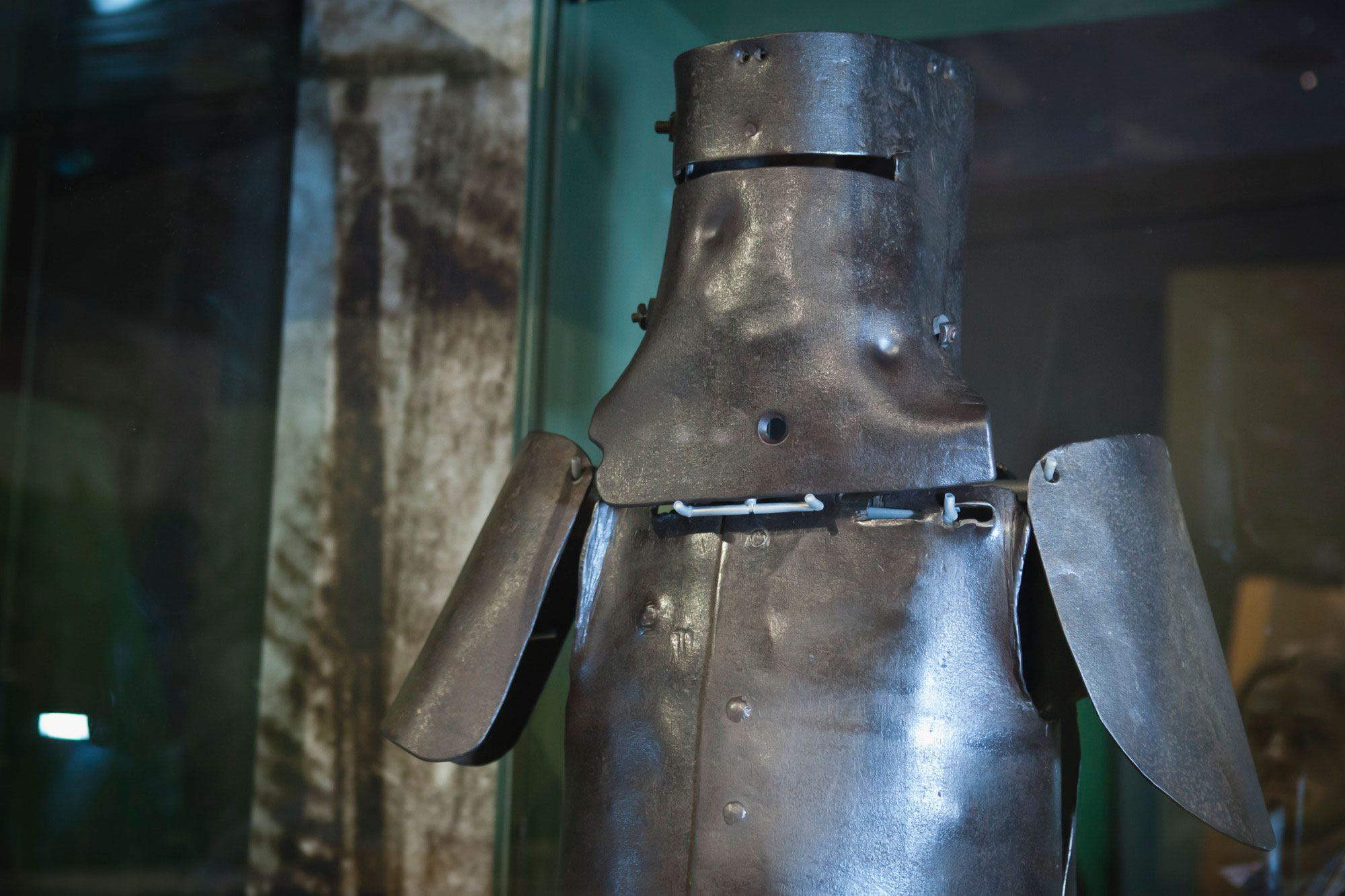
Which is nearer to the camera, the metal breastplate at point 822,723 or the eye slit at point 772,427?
the metal breastplate at point 822,723

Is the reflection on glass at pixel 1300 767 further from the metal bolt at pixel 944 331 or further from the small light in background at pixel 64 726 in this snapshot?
the small light in background at pixel 64 726

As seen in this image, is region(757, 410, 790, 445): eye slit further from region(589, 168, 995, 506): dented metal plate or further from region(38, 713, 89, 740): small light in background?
region(38, 713, 89, 740): small light in background

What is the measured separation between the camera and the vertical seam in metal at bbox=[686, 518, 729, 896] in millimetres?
1258

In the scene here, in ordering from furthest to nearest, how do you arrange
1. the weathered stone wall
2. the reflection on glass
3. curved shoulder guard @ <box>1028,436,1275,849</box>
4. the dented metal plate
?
the weathered stone wall < the reflection on glass < the dented metal plate < curved shoulder guard @ <box>1028,436,1275,849</box>

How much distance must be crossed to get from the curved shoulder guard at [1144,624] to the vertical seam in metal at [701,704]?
0.32m

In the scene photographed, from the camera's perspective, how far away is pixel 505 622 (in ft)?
4.67

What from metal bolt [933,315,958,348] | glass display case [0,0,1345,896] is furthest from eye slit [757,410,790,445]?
glass display case [0,0,1345,896]

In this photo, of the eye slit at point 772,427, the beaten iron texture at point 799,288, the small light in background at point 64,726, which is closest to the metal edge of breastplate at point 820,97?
the beaten iron texture at point 799,288

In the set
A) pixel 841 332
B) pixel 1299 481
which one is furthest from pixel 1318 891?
pixel 841 332

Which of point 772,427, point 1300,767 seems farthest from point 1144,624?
point 1300,767

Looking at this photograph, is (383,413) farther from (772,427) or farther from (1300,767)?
(1300,767)

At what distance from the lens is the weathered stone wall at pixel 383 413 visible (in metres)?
2.11

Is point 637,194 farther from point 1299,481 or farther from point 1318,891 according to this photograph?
point 1318,891

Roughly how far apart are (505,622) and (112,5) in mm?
1215
